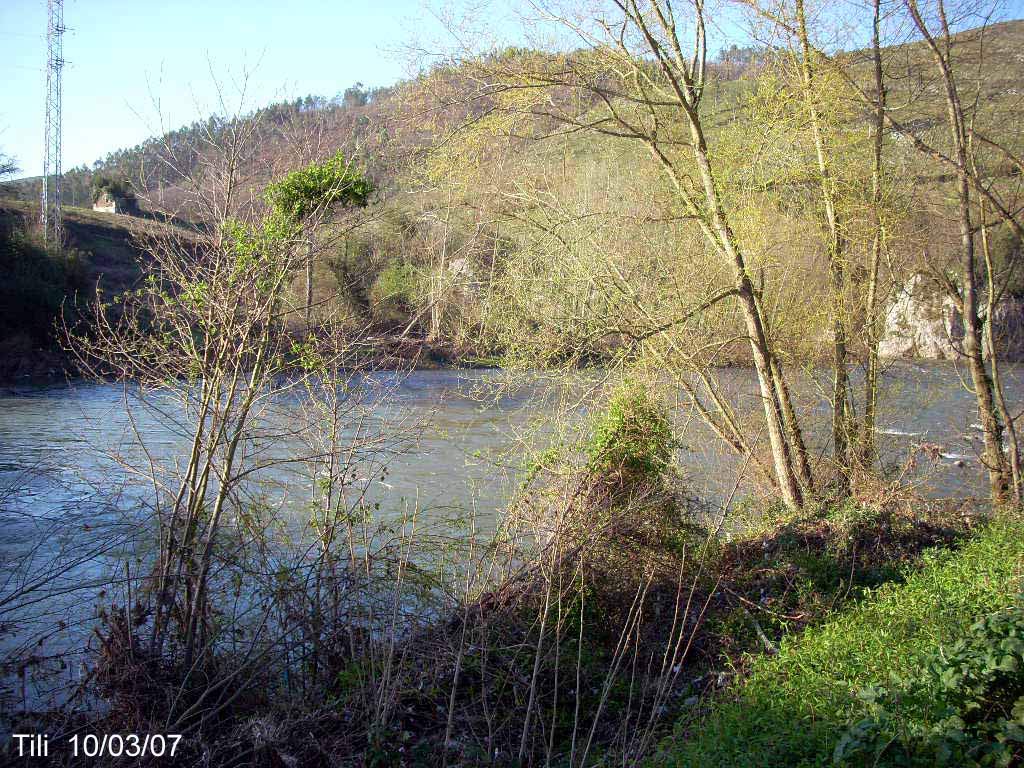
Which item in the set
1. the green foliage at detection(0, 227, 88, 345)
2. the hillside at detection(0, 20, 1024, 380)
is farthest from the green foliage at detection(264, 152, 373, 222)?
the green foliage at detection(0, 227, 88, 345)

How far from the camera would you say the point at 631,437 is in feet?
29.5

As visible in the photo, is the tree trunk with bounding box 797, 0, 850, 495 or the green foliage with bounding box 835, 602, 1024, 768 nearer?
the green foliage with bounding box 835, 602, 1024, 768

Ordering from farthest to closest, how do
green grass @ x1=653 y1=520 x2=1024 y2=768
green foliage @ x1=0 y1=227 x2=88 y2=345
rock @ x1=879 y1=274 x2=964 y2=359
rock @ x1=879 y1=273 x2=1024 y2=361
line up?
1. green foliage @ x1=0 y1=227 x2=88 y2=345
2. rock @ x1=879 y1=274 x2=964 y2=359
3. rock @ x1=879 y1=273 x2=1024 y2=361
4. green grass @ x1=653 y1=520 x2=1024 y2=768

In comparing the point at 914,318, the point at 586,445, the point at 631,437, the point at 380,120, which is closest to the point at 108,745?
the point at 586,445

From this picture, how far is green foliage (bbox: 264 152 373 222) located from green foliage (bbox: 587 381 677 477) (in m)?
4.07

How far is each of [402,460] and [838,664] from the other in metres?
10.3

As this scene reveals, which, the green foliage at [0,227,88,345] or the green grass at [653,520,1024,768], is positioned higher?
the green foliage at [0,227,88,345]

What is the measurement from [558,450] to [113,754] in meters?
5.56

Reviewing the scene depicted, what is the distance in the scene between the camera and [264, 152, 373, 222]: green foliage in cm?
669

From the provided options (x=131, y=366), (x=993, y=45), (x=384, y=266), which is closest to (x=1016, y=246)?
(x=993, y=45)

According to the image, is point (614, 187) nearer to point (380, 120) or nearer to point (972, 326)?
point (380, 120)

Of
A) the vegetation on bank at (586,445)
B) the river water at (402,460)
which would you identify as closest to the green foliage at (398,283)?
the vegetation on bank at (586,445)

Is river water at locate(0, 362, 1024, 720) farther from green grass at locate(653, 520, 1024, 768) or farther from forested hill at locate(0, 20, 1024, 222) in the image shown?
green grass at locate(653, 520, 1024, 768)

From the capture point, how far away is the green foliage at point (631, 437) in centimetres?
887
